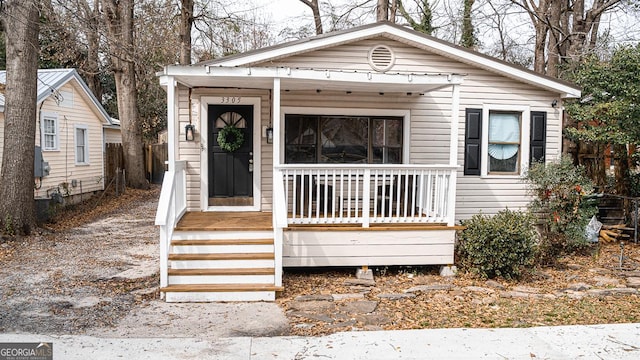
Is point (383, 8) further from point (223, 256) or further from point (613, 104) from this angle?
point (223, 256)

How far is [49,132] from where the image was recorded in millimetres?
13789

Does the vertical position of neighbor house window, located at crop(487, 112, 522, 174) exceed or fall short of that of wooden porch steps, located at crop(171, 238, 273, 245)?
it exceeds it

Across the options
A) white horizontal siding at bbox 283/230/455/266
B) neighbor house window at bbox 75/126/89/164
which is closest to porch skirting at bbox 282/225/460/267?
white horizontal siding at bbox 283/230/455/266

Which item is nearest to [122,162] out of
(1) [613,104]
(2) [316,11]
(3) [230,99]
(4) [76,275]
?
(2) [316,11]

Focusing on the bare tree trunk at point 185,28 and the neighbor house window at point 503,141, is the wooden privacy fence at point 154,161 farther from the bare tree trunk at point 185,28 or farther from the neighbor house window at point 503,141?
the neighbor house window at point 503,141

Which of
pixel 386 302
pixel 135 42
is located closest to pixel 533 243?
pixel 386 302

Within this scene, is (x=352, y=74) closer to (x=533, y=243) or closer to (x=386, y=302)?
(x=386, y=302)

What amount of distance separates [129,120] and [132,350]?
1419 centimetres

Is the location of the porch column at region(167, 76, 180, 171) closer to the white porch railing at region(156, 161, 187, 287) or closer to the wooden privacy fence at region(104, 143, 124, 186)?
the white porch railing at region(156, 161, 187, 287)

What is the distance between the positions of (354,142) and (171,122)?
326 cm

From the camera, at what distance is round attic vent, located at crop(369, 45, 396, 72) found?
8547 millimetres

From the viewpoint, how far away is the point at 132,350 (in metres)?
4.48

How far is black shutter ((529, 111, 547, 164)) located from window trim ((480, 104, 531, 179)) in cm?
8

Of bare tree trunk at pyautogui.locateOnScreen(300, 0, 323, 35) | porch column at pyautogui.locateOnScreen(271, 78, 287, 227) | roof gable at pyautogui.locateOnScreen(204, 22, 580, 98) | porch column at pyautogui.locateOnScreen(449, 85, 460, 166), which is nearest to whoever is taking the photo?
porch column at pyautogui.locateOnScreen(271, 78, 287, 227)
